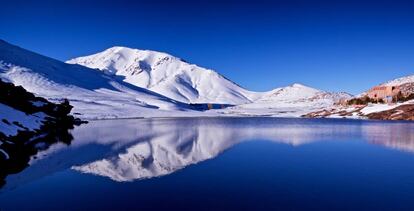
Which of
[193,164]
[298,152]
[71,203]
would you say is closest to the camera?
[71,203]

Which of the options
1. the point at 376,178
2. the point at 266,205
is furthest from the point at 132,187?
the point at 376,178

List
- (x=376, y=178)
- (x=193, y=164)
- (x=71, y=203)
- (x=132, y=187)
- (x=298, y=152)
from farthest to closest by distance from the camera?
1. (x=298, y=152)
2. (x=193, y=164)
3. (x=376, y=178)
4. (x=132, y=187)
5. (x=71, y=203)

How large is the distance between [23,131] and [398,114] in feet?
459

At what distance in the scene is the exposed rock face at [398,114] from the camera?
139m

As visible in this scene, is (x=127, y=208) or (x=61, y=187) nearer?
(x=127, y=208)

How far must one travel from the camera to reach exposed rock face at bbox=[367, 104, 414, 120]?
139300 mm

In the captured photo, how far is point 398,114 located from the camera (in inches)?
5684

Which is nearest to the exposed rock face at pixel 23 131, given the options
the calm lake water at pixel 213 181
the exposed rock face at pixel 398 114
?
the calm lake water at pixel 213 181

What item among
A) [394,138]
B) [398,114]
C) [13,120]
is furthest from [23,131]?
[398,114]

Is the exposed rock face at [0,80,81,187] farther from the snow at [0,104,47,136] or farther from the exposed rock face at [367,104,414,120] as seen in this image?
the exposed rock face at [367,104,414,120]

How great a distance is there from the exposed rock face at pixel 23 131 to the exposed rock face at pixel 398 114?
12232cm

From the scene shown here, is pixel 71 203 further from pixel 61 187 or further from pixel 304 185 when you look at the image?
pixel 304 185

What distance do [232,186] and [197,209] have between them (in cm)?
582

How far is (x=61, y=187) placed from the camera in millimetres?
23094
